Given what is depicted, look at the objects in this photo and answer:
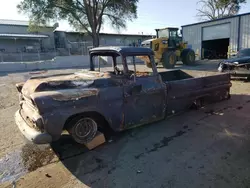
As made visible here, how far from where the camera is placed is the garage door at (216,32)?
842 inches

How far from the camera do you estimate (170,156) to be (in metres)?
3.39

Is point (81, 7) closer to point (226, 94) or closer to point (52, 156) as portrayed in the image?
point (226, 94)

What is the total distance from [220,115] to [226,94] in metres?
1.43

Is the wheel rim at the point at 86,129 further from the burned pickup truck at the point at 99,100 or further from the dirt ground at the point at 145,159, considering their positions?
the dirt ground at the point at 145,159

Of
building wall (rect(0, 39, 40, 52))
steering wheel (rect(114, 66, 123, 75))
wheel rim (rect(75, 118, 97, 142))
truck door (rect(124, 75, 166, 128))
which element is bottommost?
wheel rim (rect(75, 118, 97, 142))

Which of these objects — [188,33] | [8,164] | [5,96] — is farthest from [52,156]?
[188,33]

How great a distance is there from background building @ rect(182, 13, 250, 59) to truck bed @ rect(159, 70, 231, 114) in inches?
624

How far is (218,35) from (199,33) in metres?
2.38

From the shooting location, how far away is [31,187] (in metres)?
2.78

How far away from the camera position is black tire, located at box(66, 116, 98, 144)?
3520mm

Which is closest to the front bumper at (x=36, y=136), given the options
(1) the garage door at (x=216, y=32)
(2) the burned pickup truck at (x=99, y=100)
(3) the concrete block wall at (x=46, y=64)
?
(2) the burned pickup truck at (x=99, y=100)

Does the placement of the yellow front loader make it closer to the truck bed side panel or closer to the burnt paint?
the truck bed side panel

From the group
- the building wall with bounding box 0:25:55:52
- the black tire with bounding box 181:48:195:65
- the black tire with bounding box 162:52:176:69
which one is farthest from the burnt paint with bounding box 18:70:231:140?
the building wall with bounding box 0:25:55:52

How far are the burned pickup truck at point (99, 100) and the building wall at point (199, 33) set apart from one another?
18.7 metres
